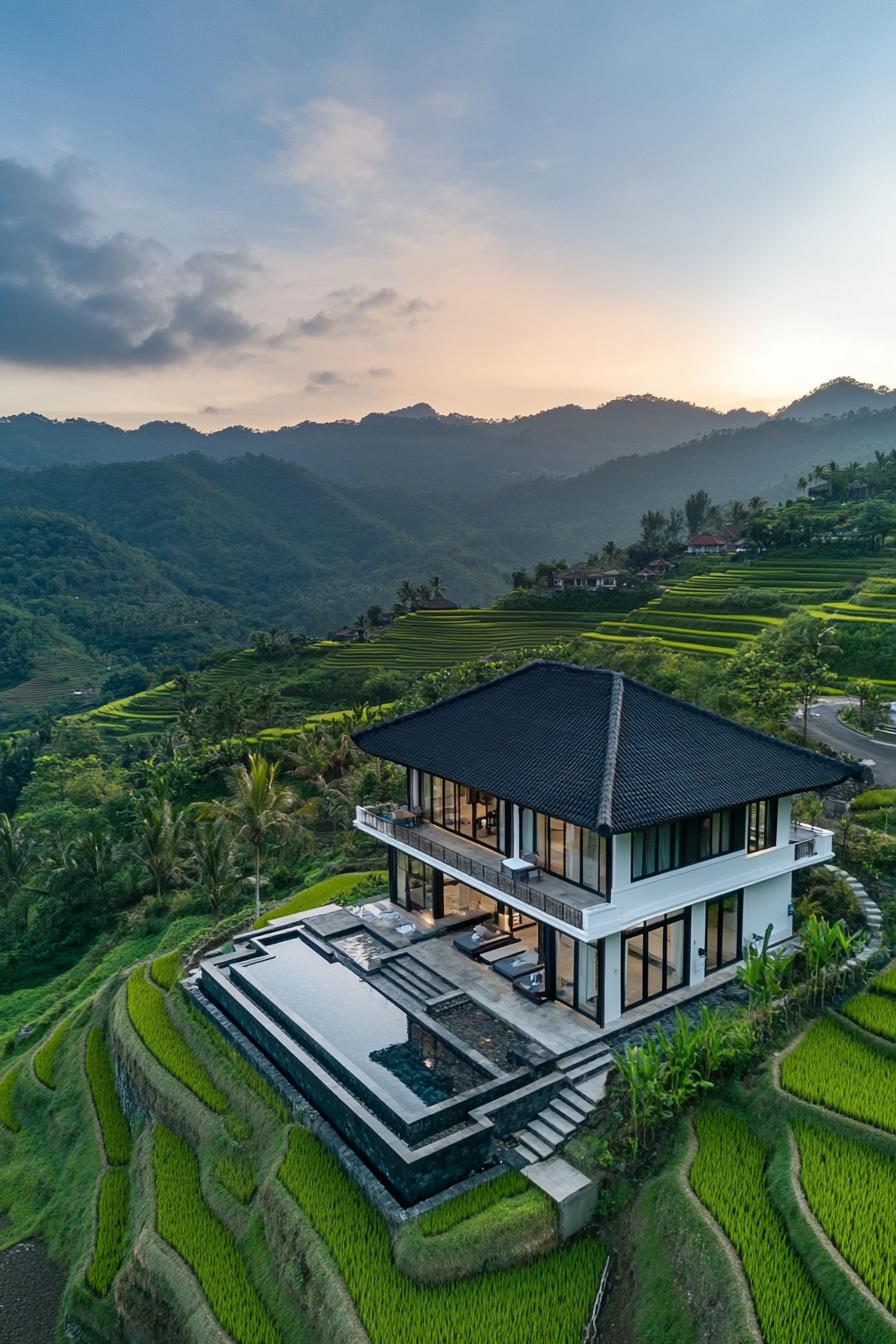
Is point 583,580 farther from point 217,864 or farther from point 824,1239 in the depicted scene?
point 824,1239

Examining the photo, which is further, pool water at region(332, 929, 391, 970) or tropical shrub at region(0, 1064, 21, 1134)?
tropical shrub at region(0, 1064, 21, 1134)

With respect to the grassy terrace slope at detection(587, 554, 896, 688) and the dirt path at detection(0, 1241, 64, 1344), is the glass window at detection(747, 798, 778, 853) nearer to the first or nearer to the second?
the dirt path at detection(0, 1241, 64, 1344)

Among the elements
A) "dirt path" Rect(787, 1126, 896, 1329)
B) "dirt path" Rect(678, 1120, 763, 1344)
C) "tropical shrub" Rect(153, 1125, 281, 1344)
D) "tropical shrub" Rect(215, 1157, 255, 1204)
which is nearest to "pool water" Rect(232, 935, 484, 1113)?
"tropical shrub" Rect(215, 1157, 255, 1204)

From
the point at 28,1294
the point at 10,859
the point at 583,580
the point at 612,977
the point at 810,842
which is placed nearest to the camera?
the point at 28,1294

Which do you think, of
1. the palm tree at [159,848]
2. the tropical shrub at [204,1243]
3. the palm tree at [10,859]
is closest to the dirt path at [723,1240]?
the tropical shrub at [204,1243]

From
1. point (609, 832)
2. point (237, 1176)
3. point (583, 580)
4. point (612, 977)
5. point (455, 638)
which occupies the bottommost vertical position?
point (237, 1176)

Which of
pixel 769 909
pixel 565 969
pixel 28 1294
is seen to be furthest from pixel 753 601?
pixel 28 1294

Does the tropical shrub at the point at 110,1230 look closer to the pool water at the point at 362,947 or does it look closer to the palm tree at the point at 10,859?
the pool water at the point at 362,947
